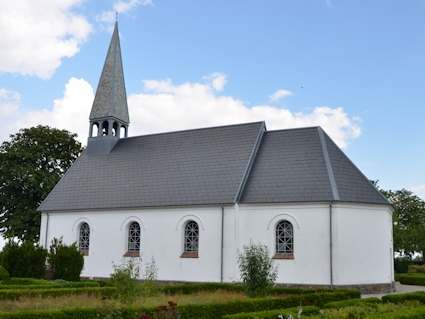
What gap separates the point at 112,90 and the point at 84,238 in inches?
414

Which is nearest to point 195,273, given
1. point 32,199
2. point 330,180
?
point 330,180

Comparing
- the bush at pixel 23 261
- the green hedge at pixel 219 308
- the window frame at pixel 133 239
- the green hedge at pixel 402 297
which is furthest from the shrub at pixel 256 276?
the bush at pixel 23 261

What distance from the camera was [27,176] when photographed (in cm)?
3688

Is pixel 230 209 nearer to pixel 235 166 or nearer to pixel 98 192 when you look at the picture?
pixel 235 166

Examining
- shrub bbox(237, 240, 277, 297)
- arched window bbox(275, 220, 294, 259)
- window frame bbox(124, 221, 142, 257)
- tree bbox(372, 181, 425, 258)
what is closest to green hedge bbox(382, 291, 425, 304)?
shrub bbox(237, 240, 277, 297)

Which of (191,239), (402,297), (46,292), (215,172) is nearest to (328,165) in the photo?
(215,172)

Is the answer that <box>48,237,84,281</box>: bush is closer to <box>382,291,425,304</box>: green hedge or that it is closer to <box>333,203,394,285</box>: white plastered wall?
<box>333,203,394,285</box>: white plastered wall

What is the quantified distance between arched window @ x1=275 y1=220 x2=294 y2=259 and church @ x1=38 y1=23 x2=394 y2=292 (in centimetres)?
5

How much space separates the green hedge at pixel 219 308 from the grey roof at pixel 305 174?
685 cm

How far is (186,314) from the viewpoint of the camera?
12352mm

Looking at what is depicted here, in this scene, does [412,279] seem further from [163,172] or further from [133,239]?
[133,239]

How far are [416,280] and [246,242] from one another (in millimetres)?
12823

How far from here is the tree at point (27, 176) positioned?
1443 inches

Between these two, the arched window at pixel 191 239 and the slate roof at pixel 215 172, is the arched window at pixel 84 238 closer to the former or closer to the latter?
the slate roof at pixel 215 172
